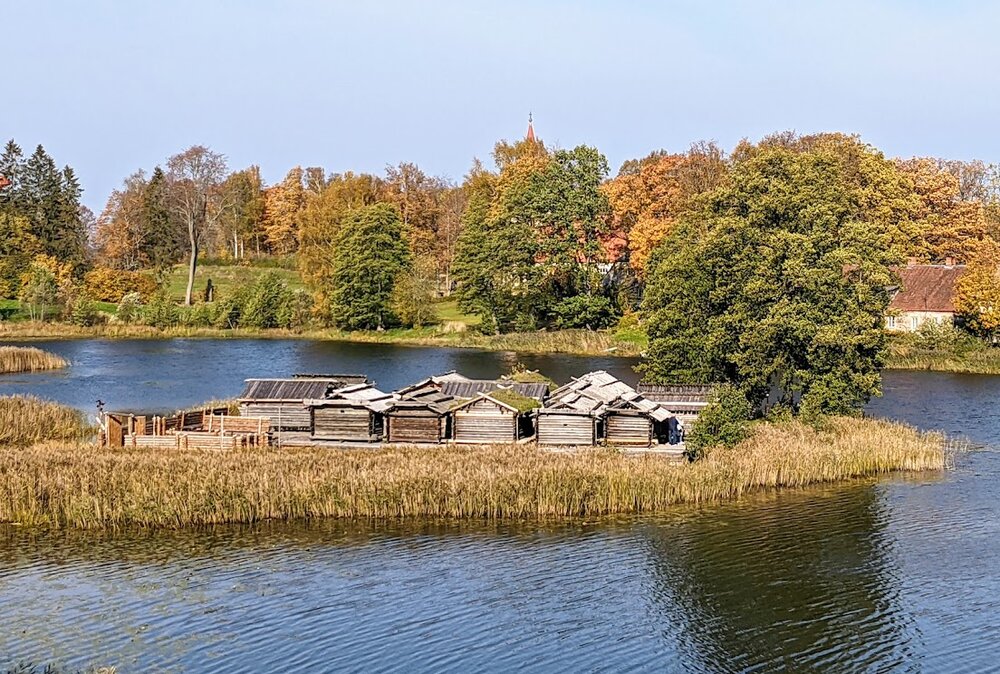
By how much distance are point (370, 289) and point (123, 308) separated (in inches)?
939

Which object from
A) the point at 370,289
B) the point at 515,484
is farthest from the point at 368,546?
the point at 370,289

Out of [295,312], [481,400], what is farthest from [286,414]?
[295,312]

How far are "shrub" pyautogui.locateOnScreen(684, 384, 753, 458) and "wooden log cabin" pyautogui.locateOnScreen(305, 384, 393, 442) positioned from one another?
11356mm

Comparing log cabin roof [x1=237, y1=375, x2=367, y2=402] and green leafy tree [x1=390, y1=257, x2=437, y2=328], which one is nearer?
log cabin roof [x1=237, y1=375, x2=367, y2=402]

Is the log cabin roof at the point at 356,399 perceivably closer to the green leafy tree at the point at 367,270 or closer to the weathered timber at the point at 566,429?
the weathered timber at the point at 566,429

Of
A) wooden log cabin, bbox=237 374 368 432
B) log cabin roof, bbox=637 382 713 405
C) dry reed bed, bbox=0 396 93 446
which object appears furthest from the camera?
log cabin roof, bbox=637 382 713 405

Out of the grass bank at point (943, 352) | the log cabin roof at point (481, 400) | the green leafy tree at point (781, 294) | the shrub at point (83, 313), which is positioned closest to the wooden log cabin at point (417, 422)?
the log cabin roof at point (481, 400)

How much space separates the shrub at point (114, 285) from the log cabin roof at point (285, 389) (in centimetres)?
7290

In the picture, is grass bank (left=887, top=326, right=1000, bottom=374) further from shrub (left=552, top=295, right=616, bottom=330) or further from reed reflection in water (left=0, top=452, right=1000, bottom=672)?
reed reflection in water (left=0, top=452, right=1000, bottom=672)

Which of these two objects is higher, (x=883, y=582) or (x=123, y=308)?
(x=123, y=308)

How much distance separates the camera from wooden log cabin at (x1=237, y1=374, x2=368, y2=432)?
1795 inches

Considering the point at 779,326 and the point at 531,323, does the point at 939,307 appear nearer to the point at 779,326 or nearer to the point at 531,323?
the point at 531,323

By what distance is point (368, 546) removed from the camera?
3325 centimetres

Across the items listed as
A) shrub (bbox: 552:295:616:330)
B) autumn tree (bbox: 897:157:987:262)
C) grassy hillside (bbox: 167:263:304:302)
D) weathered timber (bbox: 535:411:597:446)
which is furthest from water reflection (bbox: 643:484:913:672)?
grassy hillside (bbox: 167:263:304:302)
